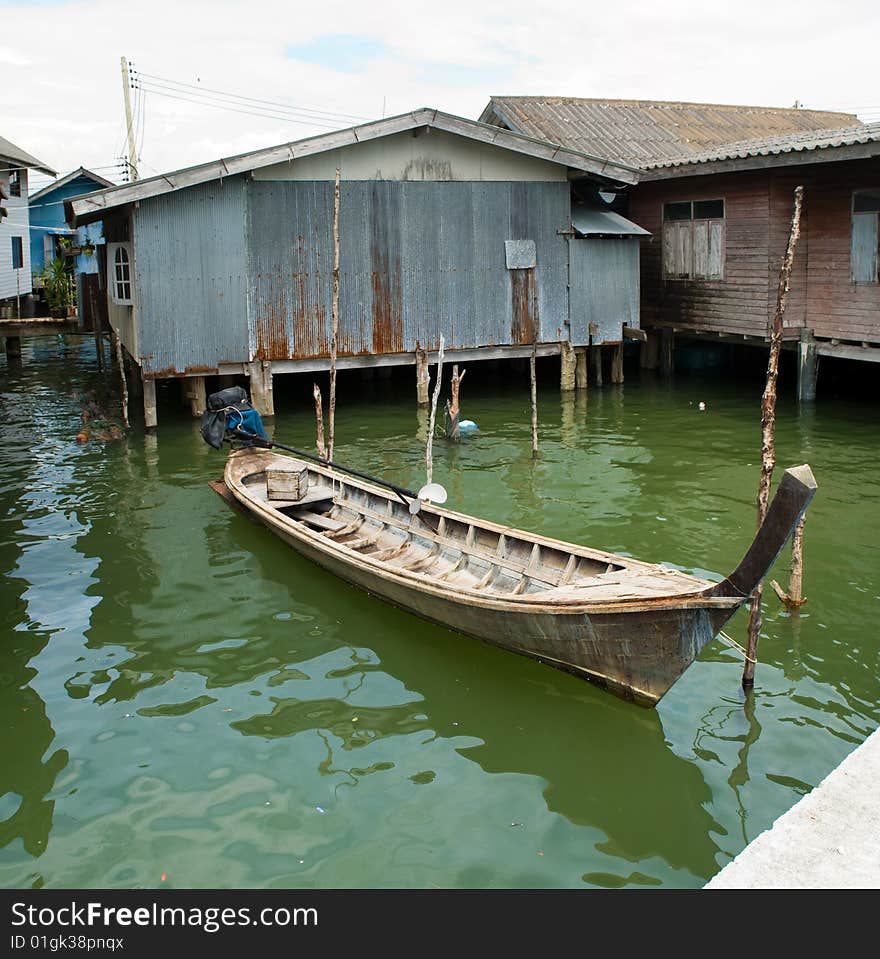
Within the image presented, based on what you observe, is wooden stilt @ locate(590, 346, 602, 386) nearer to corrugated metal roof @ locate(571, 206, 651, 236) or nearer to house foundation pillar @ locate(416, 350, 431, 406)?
corrugated metal roof @ locate(571, 206, 651, 236)

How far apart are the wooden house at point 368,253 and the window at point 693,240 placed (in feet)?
3.02

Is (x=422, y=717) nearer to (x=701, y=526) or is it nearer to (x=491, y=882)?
(x=491, y=882)

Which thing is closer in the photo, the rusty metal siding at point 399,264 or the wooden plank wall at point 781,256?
the wooden plank wall at point 781,256

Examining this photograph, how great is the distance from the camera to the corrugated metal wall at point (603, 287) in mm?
20047

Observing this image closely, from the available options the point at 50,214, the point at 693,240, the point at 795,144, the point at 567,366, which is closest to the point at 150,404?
the point at 567,366

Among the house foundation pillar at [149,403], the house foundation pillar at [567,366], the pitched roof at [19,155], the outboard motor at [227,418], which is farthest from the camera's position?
the pitched roof at [19,155]

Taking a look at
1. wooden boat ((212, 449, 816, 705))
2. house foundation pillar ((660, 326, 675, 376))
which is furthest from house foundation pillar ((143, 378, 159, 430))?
house foundation pillar ((660, 326, 675, 376))

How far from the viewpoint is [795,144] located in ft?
53.7

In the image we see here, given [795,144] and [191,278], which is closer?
[795,144]

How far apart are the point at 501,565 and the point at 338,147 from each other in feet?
34.8

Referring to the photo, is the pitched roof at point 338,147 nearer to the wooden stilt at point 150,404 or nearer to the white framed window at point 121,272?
the white framed window at point 121,272

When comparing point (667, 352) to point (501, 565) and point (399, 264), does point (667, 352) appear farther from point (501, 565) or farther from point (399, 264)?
point (501, 565)

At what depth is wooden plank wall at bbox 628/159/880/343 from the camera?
55.5 ft

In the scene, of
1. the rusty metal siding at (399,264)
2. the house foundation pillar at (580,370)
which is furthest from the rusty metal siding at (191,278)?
the house foundation pillar at (580,370)
